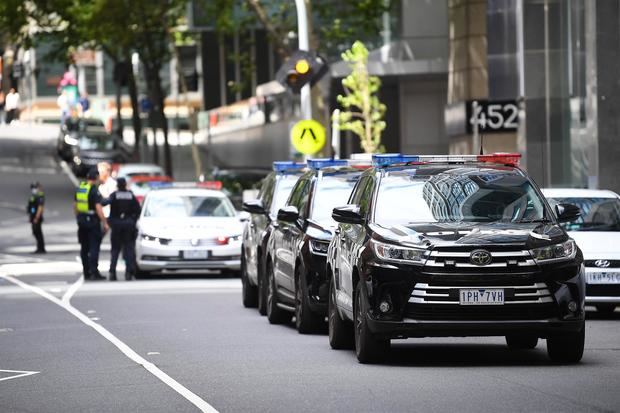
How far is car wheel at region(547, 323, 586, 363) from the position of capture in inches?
595

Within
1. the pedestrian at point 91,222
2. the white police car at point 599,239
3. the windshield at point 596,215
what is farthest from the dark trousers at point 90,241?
the windshield at point 596,215

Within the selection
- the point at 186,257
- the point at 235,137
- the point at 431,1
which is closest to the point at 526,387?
the point at 186,257

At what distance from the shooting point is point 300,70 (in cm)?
3241

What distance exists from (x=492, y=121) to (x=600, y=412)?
31.7 meters

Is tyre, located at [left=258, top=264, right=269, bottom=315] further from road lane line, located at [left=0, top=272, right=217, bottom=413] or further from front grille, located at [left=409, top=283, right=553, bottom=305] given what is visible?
front grille, located at [left=409, top=283, right=553, bottom=305]

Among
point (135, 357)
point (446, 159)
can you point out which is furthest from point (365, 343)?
point (135, 357)

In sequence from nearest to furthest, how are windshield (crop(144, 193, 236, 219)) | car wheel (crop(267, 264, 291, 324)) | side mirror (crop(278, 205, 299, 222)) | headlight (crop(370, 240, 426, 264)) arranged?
headlight (crop(370, 240, 426, 264))
side mirror (crop(278, 205, 299, 222))
car wheel (crop(267, 264, 291, 324))
windshield (crop(144, 193, 236, 219))

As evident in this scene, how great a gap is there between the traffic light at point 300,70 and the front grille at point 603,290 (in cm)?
1246

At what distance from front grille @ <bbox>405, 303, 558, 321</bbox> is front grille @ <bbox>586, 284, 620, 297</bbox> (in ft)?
19.7

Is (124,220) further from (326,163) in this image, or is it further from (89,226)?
(326,163)

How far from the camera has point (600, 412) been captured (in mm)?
11742

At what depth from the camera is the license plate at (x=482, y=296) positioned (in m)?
14.7

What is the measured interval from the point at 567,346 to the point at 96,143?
5930 centimetres

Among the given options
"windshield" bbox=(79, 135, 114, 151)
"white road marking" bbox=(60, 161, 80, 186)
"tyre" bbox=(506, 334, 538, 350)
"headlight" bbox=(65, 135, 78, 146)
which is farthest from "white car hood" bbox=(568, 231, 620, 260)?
"headlight" bbox=(65, 135, 78, 146)
